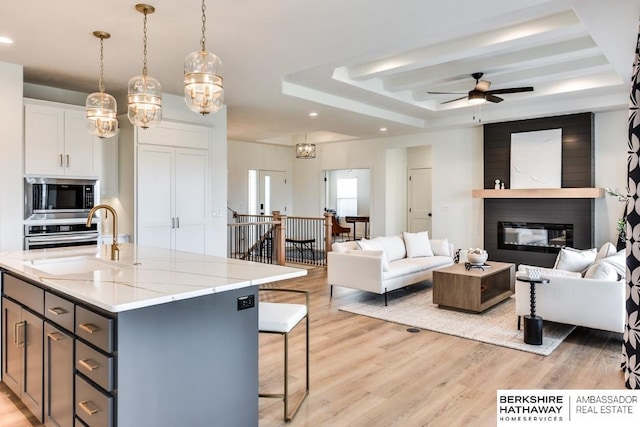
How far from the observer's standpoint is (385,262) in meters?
5.43

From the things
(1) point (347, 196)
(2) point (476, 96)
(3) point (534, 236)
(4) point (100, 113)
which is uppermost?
(2) point (476, 96)

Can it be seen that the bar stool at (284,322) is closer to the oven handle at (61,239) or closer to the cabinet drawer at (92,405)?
the cabinet drawer at (92,405)

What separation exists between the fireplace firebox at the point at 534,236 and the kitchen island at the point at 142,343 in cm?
652

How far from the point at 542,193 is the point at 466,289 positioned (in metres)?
3.33

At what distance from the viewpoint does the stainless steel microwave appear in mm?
4367

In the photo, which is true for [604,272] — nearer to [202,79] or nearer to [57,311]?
[202,79]

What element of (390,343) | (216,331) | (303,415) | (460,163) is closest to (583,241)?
(460,163)

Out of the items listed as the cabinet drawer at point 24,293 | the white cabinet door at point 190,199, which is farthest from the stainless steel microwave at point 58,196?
the cabinet drawer at point 24,293

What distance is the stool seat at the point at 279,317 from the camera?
259 centimetres

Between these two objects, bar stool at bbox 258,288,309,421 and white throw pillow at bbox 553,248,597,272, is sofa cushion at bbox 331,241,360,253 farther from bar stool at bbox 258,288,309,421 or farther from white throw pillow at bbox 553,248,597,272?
bar stool at bbox 258,288,309,421

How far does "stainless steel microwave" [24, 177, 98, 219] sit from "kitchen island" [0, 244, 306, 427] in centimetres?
194

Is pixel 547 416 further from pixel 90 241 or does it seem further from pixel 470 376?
pixel 90 241

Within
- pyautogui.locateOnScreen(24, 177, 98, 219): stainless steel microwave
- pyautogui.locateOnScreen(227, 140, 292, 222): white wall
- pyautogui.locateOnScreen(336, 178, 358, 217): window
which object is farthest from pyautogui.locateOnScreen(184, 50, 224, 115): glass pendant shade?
pyautogui.locateOnScreen(336, 178, 358, 217): window

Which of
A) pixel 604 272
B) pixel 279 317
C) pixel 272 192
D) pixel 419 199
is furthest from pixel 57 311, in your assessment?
pixel 272 192
